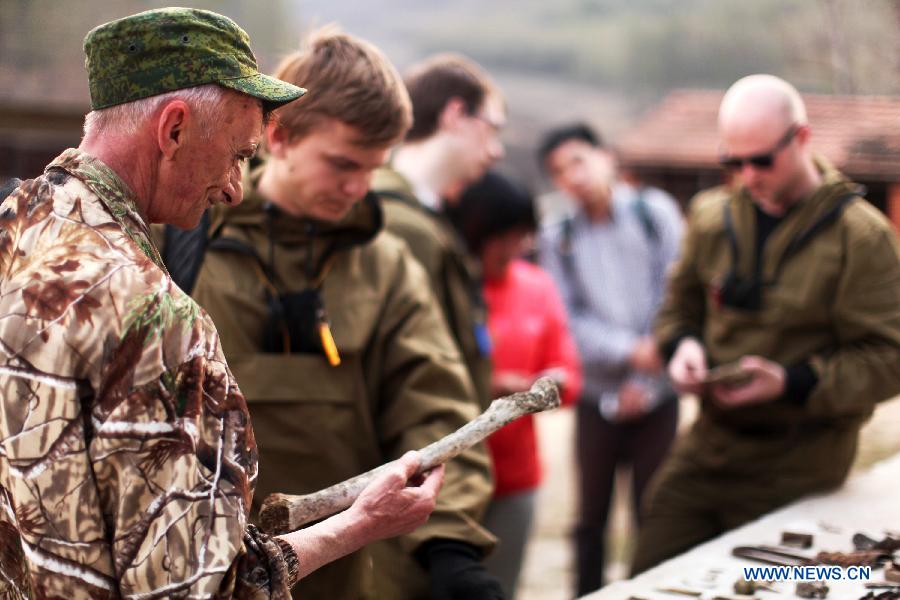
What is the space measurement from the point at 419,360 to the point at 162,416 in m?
1.34

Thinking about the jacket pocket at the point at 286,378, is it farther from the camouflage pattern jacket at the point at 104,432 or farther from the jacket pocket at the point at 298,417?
the camouflage pattern jacket at the point at 104,432

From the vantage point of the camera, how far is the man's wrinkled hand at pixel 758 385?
3.78 meters

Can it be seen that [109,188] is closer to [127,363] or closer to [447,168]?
[127,363]

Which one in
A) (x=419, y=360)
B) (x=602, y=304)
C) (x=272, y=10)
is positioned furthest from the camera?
(x=272, y=10)

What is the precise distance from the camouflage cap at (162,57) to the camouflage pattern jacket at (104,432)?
0.24 meters

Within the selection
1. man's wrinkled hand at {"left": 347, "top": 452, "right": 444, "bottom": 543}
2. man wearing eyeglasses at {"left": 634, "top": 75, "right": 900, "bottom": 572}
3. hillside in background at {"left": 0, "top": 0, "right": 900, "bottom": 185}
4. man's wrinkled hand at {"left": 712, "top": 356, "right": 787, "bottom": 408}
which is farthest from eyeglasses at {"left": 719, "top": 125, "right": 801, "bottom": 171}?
hillside in background at {"left": 0, "top": 0, "right": 900, "bottom": 185}

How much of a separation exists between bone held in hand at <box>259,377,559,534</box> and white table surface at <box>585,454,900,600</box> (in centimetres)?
74

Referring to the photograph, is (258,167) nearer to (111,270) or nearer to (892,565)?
(111,270)


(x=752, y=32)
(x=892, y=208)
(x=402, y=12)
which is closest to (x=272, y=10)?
(x=752, y=32)

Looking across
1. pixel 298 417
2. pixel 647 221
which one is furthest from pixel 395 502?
pixel 647 221

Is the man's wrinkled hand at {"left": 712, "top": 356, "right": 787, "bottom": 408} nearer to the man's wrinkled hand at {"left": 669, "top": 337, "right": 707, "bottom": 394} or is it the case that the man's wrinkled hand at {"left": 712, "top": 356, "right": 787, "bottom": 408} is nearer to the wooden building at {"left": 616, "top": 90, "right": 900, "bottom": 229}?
the man's wrinkled hand at {"left": 669, "top": 337, "right": 707, "bottom": 394}

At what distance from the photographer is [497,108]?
4316 mm

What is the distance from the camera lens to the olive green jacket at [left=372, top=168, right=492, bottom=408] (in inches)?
143

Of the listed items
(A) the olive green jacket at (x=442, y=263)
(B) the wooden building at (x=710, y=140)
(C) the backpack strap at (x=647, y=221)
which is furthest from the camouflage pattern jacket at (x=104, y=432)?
(B) the wooden building at (x=710, y=140)
